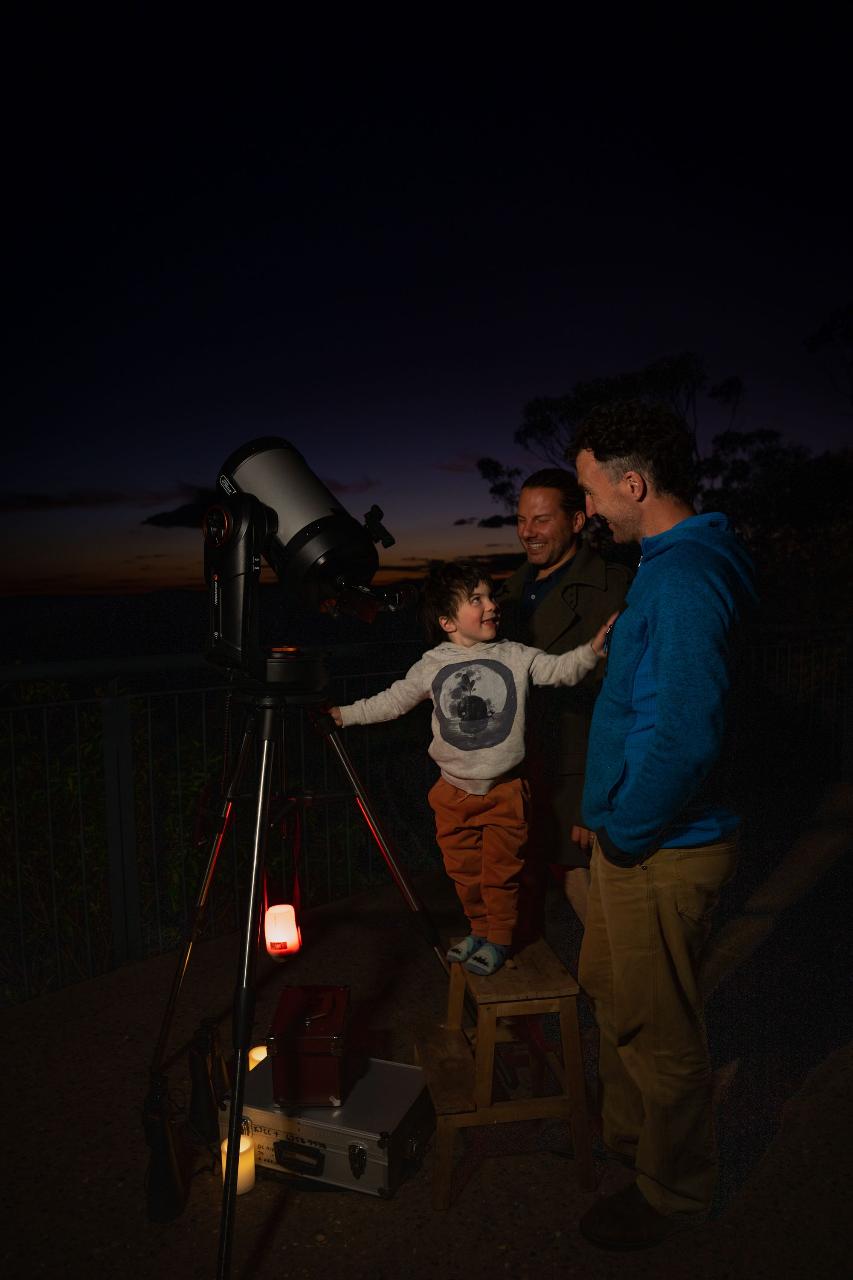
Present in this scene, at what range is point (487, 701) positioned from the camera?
8.38ft

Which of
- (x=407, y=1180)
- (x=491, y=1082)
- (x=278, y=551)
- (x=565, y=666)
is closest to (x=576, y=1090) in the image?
(x=491, y=1082)

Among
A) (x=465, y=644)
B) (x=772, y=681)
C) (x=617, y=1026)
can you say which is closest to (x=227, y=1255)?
(x=617, y=1026)

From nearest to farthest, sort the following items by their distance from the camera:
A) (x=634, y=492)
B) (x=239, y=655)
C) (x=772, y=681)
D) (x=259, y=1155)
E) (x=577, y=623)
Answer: (x=634, y=492)
(x=239, y=655)
(x=259, y=1155)
(x=577, y=623)
(x=772, y=681)

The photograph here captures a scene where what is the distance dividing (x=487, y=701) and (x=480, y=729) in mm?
88

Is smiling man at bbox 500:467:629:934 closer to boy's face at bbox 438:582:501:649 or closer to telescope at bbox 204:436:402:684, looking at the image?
boy's face at bbox 438:582:501:649

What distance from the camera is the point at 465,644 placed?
8.66 feet

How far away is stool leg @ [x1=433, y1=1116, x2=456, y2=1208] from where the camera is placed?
216 centimetres

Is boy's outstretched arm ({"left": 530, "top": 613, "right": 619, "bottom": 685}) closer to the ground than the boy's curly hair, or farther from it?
closer to the ground

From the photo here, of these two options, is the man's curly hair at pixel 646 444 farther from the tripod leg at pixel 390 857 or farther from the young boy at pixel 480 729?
the tripod leg at pixel 390 857

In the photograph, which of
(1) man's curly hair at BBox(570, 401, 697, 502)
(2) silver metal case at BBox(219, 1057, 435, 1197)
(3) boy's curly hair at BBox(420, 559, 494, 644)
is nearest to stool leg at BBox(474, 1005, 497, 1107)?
(2) silver metal case at BBox(219, 1057, 435, 1197)

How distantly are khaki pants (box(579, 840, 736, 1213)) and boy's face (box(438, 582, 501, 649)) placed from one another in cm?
87

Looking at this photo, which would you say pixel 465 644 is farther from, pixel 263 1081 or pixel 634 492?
pixel 263 1081

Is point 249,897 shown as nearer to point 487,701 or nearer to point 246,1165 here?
point 246,1165

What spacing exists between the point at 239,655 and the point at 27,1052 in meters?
1.90
